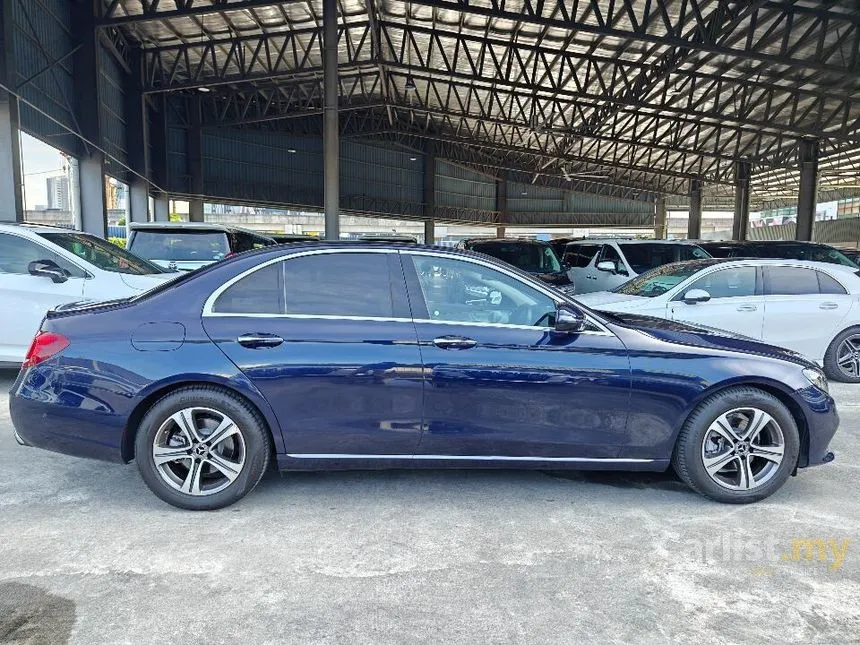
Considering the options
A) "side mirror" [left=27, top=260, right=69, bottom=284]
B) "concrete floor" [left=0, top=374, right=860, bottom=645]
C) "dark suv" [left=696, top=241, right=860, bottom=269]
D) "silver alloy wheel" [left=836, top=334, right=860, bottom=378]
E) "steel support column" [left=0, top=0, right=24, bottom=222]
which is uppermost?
"steel support column" [left=0, top=0, right=24, bottom=222]

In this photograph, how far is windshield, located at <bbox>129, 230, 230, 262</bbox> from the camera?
31.2 ft

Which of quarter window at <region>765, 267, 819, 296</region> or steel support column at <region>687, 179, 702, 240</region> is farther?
steel support column at <region>687, 179, 702, 240</region>

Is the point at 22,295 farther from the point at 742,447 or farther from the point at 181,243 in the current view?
the point at 742,447

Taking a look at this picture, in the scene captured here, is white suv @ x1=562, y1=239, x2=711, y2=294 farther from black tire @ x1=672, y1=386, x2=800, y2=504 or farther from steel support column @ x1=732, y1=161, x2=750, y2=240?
steel support column @ x1=732, y1=161, x2=750, y2=240

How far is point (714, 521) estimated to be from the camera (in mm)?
3451

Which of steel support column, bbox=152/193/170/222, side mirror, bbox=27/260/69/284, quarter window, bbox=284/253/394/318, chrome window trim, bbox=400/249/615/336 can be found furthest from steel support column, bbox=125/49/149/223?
chrome window trim, bbox=400/249/615/336

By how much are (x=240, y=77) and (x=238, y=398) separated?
22884 millimetres

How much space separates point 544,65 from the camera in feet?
69.6

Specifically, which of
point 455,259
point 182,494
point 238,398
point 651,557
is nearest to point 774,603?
point 651,557

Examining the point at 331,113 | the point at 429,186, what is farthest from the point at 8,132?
the point at 429,186

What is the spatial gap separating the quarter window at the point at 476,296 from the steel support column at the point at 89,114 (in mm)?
18277

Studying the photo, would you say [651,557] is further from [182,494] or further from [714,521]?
[182,494]

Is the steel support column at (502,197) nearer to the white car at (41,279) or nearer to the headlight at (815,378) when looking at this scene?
the white car at (41,279)

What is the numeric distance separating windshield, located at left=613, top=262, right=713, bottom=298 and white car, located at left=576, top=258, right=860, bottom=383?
27 mm
